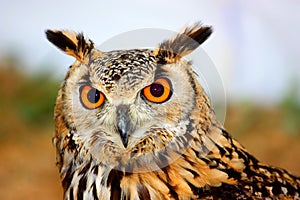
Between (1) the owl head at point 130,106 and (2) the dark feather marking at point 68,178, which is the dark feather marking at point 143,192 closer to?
(1) the owl head at point 130,106

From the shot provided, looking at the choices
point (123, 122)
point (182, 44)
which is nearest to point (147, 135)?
point (123, 122)

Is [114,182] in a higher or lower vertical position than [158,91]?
lower

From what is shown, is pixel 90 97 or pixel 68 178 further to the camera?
pixel 68 178

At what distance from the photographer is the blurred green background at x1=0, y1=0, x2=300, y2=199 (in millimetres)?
1821

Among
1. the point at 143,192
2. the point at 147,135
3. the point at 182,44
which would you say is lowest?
the point at 143,192

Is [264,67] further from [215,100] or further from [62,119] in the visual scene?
[62,119]

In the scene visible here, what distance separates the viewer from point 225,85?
1.81 metres

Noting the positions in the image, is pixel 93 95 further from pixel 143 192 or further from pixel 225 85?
pixel 225 85

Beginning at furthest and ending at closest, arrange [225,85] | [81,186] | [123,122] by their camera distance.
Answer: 1. [225,85]
2. [81,186]
3. [123,122]

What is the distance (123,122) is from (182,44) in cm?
22

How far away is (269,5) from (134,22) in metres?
0.58

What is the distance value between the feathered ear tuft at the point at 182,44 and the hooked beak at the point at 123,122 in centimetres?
12

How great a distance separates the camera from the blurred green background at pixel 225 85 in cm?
182

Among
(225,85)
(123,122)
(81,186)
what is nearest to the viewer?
(123,122)
